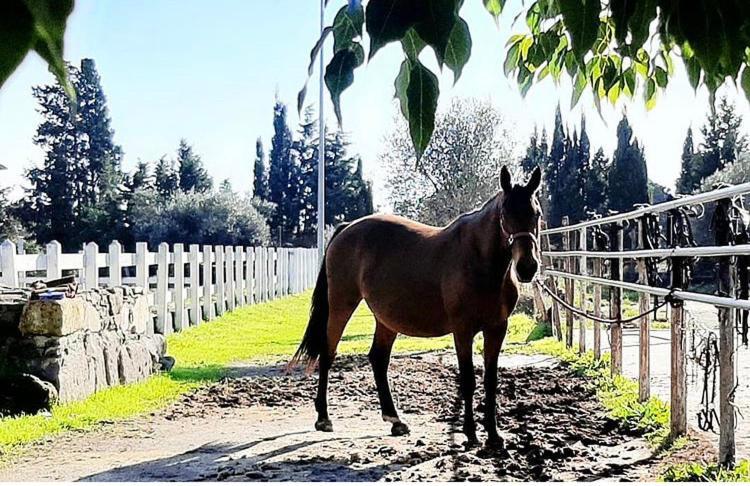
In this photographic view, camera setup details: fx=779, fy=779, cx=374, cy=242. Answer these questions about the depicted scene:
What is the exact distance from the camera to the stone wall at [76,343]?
434cm

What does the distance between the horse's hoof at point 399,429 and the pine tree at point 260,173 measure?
69.5 ft

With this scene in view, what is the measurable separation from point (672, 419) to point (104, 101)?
20202 mm

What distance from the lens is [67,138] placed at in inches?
722

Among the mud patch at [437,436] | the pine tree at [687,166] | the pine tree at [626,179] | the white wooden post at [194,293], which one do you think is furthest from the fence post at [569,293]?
the pine tree at [687,166]

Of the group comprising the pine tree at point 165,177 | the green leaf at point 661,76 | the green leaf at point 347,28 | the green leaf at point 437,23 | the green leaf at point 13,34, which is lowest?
the green leaf at point 13,34

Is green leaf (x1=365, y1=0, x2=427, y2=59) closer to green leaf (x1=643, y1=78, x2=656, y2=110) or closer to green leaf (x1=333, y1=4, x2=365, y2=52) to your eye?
green leaf (x1=333, y1=4, x2=365, y2=52)

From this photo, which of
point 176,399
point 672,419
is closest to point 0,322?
point 176,399

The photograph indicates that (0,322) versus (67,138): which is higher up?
(67,138)

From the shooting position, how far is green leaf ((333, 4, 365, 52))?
765mm

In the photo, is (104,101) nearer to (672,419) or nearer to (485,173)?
(485,173)

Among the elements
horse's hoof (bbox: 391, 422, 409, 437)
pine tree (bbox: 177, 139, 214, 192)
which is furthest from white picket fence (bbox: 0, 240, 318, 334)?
Result: pine tree (bbox: 177, 139, 214, 192)

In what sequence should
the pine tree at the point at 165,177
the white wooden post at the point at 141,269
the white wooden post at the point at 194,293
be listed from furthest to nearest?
the pine tree at the point at 165,177, the white wooden post at the point at 194,293, the white wooden post at the point at 141,269

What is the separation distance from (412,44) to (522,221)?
251 centimetres

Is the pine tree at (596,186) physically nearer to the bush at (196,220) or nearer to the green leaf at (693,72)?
the bush at (196,220)
